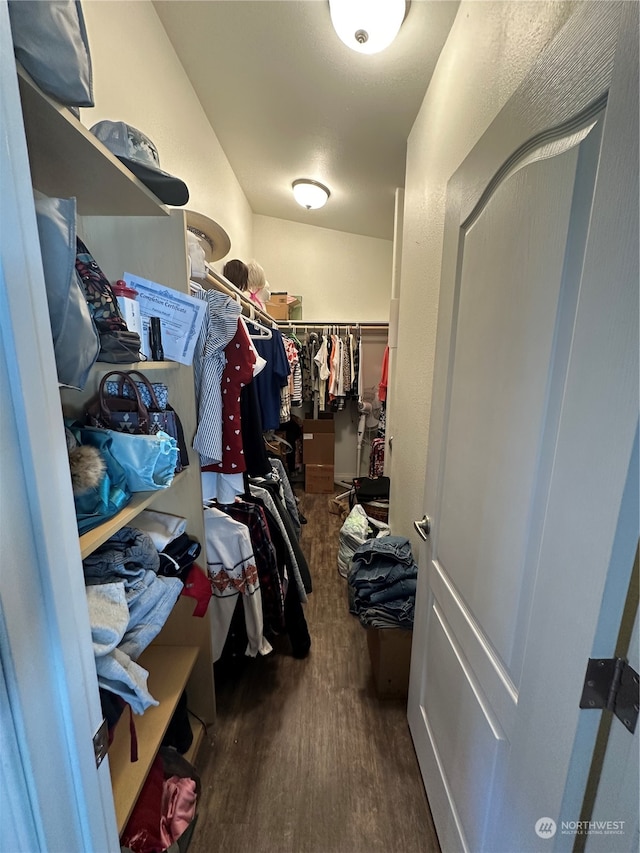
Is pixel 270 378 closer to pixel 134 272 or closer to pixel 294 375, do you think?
pixel 134 272

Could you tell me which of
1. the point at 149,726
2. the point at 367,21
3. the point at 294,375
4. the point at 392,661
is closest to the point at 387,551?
the point at 392,661

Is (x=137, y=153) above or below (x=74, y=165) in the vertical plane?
above

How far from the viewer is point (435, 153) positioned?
1.42 meters

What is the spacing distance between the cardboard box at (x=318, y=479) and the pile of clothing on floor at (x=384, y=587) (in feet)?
7.25

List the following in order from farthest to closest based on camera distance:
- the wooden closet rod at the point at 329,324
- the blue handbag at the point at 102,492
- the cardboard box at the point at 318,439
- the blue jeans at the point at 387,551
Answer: the cardboard box at the point at 318,439, the wooden closet rod at the point at 329,324, the blue jeans at the point at 387,551, the blue handbag at the point at 102,492

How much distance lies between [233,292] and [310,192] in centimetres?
159

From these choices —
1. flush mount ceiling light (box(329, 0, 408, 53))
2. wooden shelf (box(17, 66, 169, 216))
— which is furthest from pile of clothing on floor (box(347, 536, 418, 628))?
Result: flush mount ceiling light (box(329, 0, 408, 53))

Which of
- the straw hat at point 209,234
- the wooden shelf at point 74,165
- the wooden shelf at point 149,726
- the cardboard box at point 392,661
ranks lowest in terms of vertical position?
the cardboard box at point 392,661

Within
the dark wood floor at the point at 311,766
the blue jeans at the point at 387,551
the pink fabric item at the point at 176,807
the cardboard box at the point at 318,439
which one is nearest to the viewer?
the pink fabric item at the point at 176,807

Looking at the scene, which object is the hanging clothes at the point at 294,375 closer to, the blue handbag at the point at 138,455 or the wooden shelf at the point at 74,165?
the wooden shelf at the point at 74,165

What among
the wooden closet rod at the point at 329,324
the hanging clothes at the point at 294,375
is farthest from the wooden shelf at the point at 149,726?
the wooden closet rod at the point at 329,324

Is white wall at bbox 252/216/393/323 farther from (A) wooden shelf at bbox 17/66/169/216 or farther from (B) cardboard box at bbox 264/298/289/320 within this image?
(A) wooden shelf at bbox 17/66/169/216

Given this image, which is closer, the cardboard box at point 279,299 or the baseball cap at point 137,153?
the baseball cap at point 137,153

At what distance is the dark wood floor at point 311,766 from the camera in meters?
1.05
